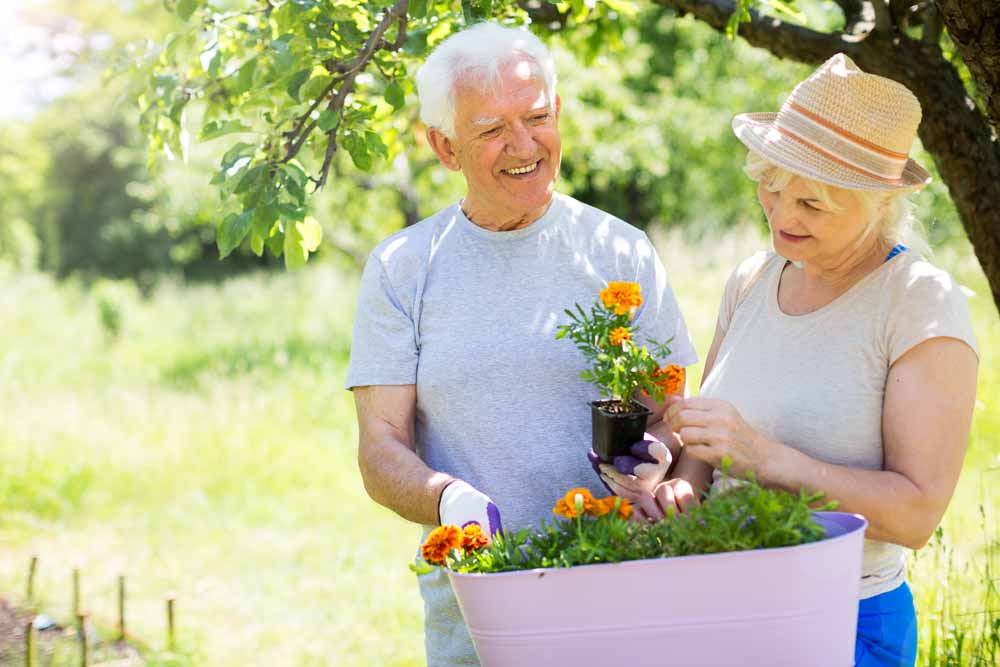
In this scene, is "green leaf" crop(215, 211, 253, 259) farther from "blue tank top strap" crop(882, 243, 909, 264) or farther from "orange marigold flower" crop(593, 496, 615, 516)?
"blue tank top strap" crop(882, 243, 909, 264)

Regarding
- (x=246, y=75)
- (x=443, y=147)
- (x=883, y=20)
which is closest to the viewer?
(x=443, y=147)

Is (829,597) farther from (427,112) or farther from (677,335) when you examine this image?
(427,112)

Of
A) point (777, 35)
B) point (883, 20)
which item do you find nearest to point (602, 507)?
point (883, 20)

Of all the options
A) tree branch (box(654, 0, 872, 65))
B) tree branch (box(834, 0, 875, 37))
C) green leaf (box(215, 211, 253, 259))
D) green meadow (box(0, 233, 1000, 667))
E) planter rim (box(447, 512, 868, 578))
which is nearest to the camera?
planter rim (box(447, 512, 868, 578))

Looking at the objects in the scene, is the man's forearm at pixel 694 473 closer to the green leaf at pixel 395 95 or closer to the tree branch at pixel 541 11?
the green leaf at pixel 395 95

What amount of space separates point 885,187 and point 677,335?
0.58m

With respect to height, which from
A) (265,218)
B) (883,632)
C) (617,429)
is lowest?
(883,632)

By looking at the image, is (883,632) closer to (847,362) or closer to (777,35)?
(847,362)

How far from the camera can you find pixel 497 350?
2.12 meters

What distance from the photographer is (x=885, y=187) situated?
5.70ft

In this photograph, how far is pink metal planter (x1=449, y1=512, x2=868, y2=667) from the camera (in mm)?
1403

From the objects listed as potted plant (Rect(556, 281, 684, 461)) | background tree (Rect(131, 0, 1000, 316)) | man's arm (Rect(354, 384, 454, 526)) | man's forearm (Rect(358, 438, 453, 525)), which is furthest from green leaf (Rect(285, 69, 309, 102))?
potted plant (Rect(556, 281, 684, 461))

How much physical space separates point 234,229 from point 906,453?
156 cm

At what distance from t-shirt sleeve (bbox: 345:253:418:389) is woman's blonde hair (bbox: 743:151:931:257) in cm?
77
